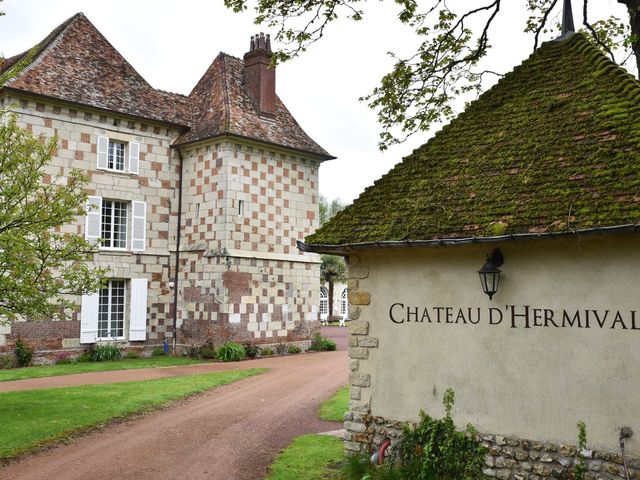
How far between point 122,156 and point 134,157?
0.42 m

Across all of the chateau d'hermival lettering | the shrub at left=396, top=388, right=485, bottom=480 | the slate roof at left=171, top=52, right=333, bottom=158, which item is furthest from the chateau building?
the slate roof at left=171, top=52, right=333, bottom=158

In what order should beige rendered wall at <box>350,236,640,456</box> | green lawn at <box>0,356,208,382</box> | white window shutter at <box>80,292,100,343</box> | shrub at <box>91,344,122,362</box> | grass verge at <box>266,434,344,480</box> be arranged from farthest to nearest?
1. shrub at <box>91,344,122,362</box>
2. white window shutter at <box>80,292,100,343</box>
3. green lawn at <box>0,356,208,382</box>
4. grass verge at <box>266,434,344,480</box>
5. beige rendered wall at <box>350,236,640,456</box>

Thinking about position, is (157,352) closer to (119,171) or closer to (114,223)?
(114,223)

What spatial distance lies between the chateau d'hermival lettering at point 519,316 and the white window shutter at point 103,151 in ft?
48.2

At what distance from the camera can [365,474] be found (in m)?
7.23

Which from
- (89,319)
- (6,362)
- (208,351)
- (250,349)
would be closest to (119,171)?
(89,319)

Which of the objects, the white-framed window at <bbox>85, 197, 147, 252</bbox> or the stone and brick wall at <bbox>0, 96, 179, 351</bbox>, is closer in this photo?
the stone and brick wall at <bbox>0, 96, 179, 351</bbox>

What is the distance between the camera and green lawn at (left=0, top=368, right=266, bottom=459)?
9.77 meters

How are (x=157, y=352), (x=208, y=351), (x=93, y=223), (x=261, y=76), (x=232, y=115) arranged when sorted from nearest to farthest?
(x=93, y=223) < (x=208, y=351) < (x=157, y=352) < (x=232, y=115) < (x=261, y=76)

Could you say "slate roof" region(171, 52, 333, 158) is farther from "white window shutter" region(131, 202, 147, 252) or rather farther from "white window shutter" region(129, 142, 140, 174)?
"white window shutter" region(131, 202, 147, 252)

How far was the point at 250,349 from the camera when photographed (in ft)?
66.4

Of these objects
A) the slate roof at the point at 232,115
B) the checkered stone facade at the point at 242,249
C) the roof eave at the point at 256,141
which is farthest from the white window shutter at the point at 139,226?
the slate roof at the point at 232,115

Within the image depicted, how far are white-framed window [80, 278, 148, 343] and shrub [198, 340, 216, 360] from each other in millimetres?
1952

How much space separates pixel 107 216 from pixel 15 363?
16.9ft
